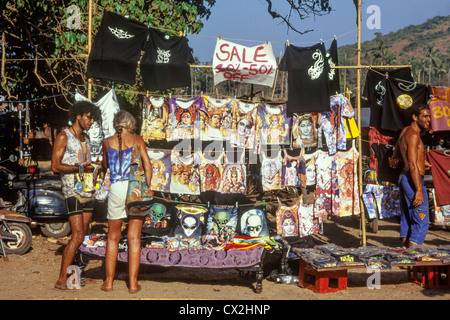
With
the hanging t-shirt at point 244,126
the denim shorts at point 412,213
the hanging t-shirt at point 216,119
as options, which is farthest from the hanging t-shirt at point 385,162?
the hanging t-shirt at point 216,119

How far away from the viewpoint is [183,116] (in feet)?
24.7

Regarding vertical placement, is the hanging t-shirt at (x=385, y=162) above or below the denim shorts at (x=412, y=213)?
above

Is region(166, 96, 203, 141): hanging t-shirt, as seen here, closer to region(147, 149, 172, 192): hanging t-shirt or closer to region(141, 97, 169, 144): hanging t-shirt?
region(141, 97, 169, 144): hanging t-shirt

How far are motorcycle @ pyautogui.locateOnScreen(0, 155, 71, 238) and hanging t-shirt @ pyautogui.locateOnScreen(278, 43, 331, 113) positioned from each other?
471 cm

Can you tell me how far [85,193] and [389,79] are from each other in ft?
16.1

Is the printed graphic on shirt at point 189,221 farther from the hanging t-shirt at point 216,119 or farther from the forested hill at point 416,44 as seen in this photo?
the forested hill at point 416,44

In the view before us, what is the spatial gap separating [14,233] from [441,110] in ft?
22.8

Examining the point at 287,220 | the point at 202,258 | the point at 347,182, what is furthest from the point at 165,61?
the point at 347,182

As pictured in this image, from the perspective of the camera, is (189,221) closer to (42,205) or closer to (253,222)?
(253,222)

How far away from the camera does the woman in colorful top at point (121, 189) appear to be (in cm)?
525

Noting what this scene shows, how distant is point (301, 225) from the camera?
24.1 feet

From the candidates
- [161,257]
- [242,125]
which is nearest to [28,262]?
[161,257]

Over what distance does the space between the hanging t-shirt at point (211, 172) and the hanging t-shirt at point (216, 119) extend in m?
0.33

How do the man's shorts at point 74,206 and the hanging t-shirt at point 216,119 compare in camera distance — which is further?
the hanging t-shirt at point 216,119
